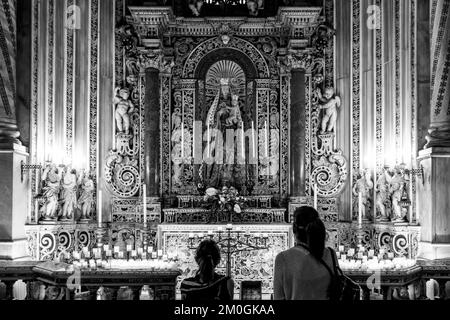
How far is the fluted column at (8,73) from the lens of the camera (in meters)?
9.84

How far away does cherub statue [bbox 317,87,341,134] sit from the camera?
46.5 feet

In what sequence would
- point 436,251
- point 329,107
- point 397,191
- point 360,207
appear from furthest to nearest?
point 329,107
point 360,207
point 397,191
point 436,251

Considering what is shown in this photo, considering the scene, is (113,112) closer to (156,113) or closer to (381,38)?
(156,113)

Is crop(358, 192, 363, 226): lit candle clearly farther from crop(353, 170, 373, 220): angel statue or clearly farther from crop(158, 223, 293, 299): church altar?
crop(158, 223, 293, 299): church altar

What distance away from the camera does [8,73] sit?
33.1 feet

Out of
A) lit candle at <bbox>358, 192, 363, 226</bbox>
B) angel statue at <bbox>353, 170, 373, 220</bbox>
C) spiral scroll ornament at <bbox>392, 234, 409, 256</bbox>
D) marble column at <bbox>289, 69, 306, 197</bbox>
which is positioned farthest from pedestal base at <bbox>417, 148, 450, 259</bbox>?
marble column at <bbox>289, 69, 306, 197</bbox>

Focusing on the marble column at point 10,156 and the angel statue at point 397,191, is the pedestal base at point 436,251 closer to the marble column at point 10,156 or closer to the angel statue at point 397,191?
the angel statue at point 397,191

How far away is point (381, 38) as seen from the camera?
12875 mm

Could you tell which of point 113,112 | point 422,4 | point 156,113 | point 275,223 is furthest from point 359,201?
point 113,112

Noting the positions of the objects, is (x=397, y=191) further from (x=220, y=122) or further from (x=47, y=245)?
(x=47, y=245)

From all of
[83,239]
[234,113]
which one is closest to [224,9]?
[234,113]

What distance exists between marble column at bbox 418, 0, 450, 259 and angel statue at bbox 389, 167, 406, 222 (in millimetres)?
719

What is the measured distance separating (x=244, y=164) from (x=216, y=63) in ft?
8.16

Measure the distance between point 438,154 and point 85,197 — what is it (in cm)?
721
